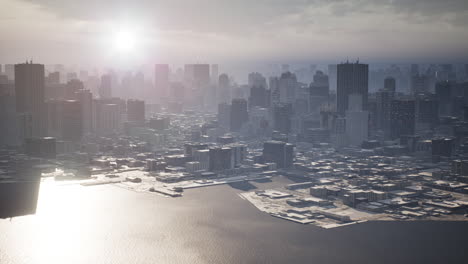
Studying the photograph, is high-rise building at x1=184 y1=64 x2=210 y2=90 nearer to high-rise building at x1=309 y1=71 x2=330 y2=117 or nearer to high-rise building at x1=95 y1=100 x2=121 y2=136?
high-rise building at x1=309 y1=71 x2=330 y2=117

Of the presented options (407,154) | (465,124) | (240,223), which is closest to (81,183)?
(240,223)

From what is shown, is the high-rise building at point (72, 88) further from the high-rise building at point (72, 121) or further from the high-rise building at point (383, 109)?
the high-rise building at point (383, 109)

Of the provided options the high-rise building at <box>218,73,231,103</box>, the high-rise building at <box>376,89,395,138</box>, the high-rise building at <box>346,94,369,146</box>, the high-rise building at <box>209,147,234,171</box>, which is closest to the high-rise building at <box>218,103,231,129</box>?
the high-rise building at <box>346,94,369,146</box>

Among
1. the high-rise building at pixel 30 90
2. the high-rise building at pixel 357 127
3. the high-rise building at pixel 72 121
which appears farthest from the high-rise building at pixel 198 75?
the high-rise building at pixel 357 127

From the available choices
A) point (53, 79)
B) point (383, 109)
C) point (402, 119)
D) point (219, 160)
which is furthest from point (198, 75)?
point (219, 160)

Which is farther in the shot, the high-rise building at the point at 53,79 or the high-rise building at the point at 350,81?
the high-rise building at the point at 53,79
